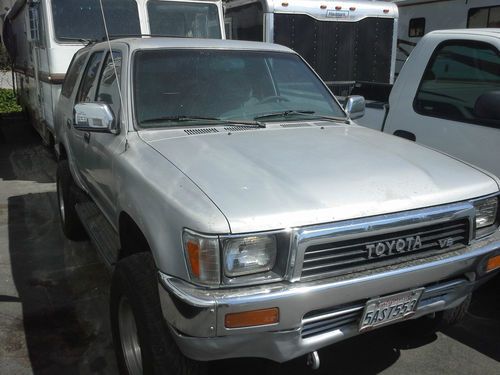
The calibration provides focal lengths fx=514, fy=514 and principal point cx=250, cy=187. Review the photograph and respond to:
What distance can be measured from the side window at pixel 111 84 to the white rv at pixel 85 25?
3009 millimetres

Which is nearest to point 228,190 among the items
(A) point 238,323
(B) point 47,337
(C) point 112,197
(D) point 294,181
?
(D) point 294,181

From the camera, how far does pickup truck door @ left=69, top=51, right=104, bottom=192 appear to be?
13.5 ft

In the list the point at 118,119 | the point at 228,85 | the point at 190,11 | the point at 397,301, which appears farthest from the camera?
the point at 190,11

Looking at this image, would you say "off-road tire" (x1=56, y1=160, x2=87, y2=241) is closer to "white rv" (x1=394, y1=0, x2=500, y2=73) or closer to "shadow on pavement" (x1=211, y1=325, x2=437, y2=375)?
"shadow on pavement" (x1=211, y1=325, x2=437, y2=375)

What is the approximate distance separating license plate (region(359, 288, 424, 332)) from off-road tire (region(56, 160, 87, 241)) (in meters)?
3.23

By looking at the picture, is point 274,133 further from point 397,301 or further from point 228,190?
point 397,301

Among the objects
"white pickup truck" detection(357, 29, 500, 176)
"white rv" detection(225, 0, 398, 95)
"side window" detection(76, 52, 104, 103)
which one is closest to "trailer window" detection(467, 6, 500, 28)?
"white rv" detection(225, 0, 398, 95)

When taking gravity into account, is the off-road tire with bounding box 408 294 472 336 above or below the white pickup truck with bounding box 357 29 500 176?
below

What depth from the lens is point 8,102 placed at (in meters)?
15.9

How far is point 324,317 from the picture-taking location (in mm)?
2238

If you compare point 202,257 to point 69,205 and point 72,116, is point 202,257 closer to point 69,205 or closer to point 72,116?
point 72,116

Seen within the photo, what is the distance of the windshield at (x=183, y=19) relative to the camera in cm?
755

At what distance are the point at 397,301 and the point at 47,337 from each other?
2.34 m

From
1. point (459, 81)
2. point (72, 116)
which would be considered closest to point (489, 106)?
point (459, 81)
